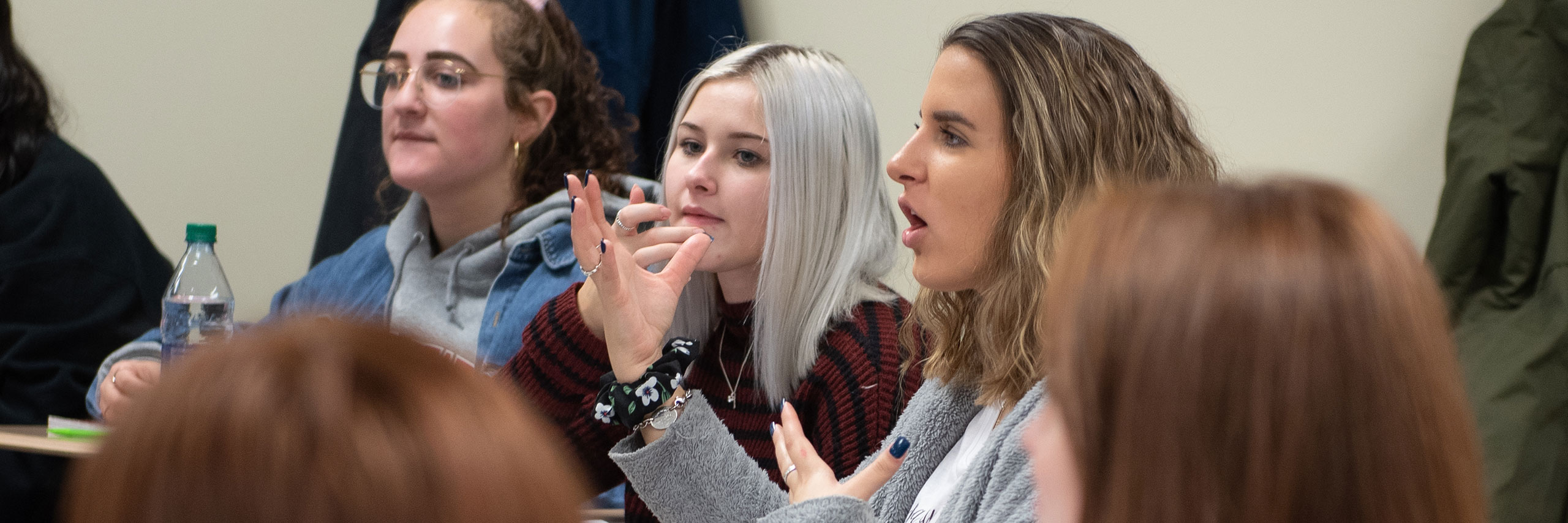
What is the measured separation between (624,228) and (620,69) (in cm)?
89

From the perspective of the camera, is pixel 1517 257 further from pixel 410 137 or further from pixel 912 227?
pixel 410 137

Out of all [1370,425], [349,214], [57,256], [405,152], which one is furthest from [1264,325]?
[349,214]

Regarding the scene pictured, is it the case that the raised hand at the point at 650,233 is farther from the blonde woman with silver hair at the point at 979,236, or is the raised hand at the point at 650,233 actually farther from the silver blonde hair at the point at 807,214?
the blonde woman with silver hair at the point at 979,236

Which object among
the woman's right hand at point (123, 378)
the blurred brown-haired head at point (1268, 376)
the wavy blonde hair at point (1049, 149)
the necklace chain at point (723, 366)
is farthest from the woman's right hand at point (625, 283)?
the blurred brown-haired head at point (1268, 376)

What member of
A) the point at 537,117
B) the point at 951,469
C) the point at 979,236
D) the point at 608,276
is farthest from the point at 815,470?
the point at 537,117

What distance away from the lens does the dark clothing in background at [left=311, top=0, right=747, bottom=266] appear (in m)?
2.50

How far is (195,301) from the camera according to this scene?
192 centimetres

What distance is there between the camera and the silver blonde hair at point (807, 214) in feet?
5.38

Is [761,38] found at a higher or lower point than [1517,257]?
higher

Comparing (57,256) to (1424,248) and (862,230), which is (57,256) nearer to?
(862,230)

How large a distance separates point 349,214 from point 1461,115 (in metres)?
2.12

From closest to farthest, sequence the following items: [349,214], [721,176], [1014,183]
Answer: [1014,183]
[721,176]
[349,214]

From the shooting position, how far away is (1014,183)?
124cm

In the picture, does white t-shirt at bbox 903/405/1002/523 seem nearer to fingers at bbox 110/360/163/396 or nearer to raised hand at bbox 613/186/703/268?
raised hand at bbox 613/186/703/268
